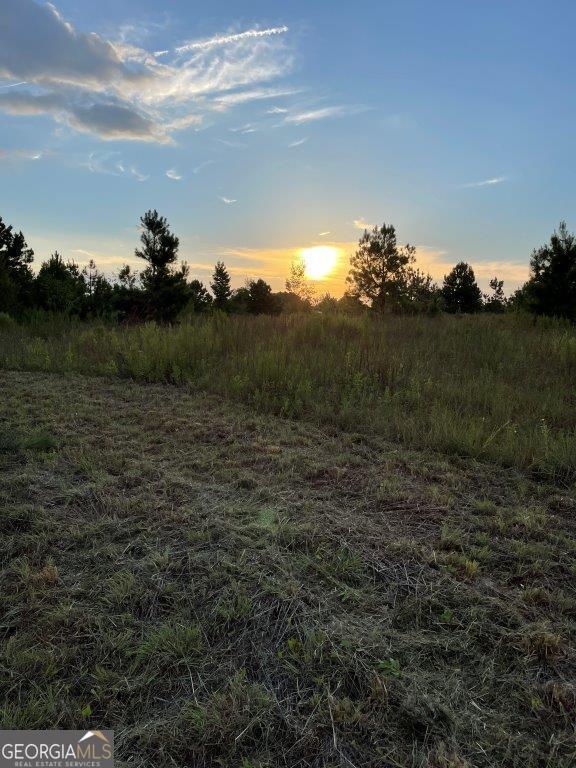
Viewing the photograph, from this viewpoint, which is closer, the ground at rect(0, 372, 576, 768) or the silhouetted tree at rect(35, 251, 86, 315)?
the ground at rect(0, 372, 576, 768)

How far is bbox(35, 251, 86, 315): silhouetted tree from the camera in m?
20.6

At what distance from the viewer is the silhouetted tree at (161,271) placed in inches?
852

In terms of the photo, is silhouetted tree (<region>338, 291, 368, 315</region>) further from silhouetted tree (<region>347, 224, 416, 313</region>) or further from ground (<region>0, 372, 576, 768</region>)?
ground (<region>0, 372, 576, 768</region>)

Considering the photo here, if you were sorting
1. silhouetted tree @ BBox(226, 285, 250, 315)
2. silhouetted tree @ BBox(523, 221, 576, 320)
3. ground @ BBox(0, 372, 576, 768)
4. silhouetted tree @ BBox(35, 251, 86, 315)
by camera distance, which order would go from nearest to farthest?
ground @ BBox(0, 372, 576, 768) → silhouetted tree @ BBox(523, 221, 576, 320) → silhouetted tree @ BBox(35, 251, 86, 315) → silhouetted tree @ BBox(226, 285, 250, 315)

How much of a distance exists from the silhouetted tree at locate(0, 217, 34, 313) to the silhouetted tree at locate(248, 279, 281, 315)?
13.7 meters

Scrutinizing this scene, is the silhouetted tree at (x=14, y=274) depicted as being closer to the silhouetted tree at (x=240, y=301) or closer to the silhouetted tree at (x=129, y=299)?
the silhouetted tree at (x=129, y=299)

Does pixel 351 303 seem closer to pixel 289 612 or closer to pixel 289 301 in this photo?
pixel 289 301

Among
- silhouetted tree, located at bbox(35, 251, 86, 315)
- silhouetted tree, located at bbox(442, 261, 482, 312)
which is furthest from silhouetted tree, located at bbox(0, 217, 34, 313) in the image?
silhouetted tree, located at bbox(442, 261, 482, 312)

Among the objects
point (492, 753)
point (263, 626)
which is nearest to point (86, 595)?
point (263, 626)

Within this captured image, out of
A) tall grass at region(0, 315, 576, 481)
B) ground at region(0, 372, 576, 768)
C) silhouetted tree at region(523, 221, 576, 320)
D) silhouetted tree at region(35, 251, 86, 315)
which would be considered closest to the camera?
ground at region(0, 372, 576, 768)

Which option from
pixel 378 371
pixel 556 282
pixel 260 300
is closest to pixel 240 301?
pixel 260 300

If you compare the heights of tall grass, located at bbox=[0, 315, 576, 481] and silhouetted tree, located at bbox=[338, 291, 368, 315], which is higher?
silhouetted tree, located at bbox=[338, 291, 368, 315]

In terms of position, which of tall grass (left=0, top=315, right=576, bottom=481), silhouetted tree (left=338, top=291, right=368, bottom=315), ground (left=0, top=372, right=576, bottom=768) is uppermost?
silhouetted tree (left=338, top=291, right=368, bottom=315)

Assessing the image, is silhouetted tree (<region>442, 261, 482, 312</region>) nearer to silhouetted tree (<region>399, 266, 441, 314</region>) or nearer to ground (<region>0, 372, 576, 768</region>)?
silhouetted tree (<region>399, 266, 441, 314</region>)
